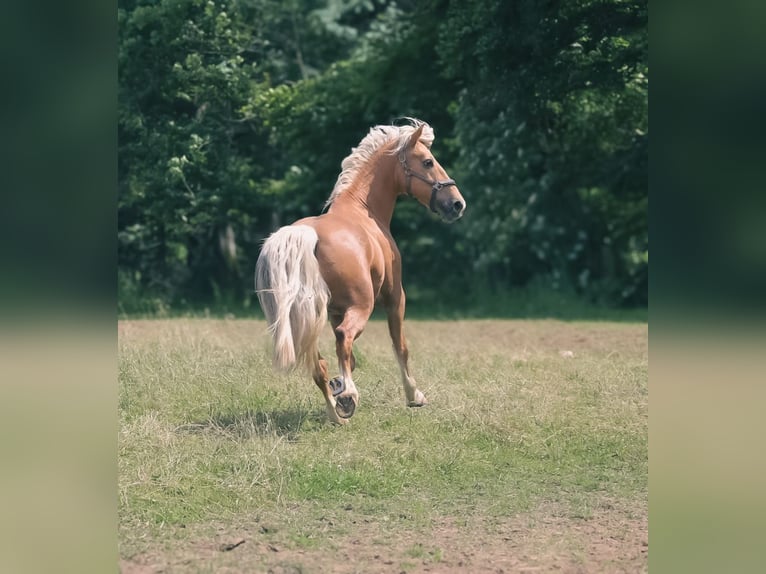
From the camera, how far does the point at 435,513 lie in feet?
18.6

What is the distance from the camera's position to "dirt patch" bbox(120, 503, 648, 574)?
4.66 metres

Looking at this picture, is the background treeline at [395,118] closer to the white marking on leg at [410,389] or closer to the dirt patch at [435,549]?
the white marking on leg at [410,389]

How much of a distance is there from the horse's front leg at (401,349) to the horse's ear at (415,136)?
53.0 inches

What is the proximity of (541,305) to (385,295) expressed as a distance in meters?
10.4

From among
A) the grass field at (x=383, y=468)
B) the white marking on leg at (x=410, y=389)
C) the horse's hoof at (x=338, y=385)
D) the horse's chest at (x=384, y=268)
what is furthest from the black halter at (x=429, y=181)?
the horse's hoof at (x=338, y=385)

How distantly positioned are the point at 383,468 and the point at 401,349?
2.02 m

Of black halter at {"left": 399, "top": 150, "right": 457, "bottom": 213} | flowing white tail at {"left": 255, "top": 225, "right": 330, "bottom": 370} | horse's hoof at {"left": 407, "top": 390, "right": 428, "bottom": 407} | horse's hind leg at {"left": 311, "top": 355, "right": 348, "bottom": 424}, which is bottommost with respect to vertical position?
horse's hoof at {"left": 407, "top": 390, "right": 428, "bottom": 407}

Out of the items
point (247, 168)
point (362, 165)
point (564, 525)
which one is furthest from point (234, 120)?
point (564, 525)

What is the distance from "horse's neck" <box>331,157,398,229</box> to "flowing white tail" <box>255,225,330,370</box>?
129 cm

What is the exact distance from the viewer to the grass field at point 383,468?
4.93 metres

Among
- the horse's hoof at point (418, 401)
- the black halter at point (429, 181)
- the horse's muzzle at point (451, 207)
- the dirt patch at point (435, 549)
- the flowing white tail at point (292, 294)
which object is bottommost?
the dirt patch at point (435, 549)

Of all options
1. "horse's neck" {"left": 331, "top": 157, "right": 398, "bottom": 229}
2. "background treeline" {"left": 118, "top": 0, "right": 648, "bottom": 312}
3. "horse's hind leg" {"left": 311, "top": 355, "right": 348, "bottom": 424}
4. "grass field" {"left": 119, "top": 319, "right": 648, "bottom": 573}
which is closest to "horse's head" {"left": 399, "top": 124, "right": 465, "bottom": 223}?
"horse's neck" {"left": 331, "top": 157, "right": 398, "bottom": 229}

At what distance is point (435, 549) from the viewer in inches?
196

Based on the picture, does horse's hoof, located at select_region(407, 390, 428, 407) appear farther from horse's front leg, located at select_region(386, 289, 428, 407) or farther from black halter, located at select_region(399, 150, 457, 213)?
black halter, located at select_region(399, 150, 457, 213)
